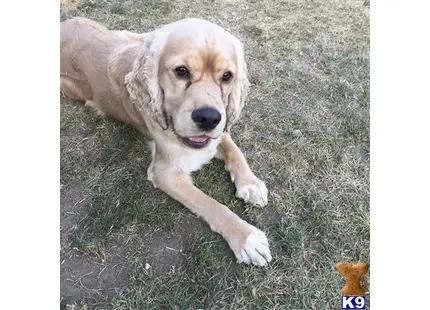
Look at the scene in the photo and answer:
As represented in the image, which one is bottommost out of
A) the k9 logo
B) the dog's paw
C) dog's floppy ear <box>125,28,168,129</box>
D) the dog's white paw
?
the dog's white paw

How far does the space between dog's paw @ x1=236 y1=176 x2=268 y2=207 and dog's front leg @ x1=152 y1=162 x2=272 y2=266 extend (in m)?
0.20

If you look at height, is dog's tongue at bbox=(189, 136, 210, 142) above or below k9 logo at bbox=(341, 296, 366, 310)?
above

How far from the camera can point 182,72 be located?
2.48 meters

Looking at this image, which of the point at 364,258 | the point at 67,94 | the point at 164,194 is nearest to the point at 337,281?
the point at 364,258

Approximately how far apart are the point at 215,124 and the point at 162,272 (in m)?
0.98

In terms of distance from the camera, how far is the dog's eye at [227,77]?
2545 millimetres

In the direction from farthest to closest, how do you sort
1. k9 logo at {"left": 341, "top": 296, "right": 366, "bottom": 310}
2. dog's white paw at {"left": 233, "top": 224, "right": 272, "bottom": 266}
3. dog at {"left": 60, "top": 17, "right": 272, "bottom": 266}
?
dog's white paw at {"left": 233, "top": 224, "right": 272, "bottom": 266}, dog at {"left": 60, "top": 17, "right": 272, "bottom": 266}, k9 logo at {"left": 341, "top": 296, "right": 366, "bottom": 310}

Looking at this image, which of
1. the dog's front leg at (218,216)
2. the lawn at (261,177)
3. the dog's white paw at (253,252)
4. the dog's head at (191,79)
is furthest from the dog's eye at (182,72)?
the dog's white paw at (253,252)

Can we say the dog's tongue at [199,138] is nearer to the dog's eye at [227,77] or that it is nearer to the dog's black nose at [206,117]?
the dog's black nose at [206,117]

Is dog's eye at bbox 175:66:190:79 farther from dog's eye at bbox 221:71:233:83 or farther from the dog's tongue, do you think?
the dog's tongue

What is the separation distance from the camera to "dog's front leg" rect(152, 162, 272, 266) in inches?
103

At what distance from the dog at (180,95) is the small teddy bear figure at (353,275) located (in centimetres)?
47

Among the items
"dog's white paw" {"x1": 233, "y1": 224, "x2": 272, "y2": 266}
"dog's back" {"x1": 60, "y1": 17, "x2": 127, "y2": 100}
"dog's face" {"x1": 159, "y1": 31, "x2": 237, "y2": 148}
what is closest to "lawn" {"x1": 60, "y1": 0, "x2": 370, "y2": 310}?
"dog's white paw" {"x1": 233, "y1": 224, "x2": 272, "y2": 266}
